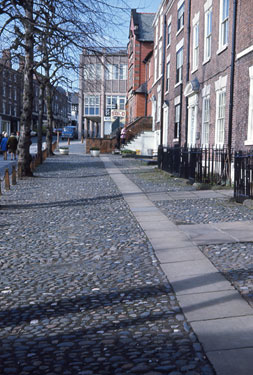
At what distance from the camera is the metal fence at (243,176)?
933 cm

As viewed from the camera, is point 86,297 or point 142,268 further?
point 142,268

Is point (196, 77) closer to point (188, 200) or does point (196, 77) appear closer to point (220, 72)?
point (220, 72)

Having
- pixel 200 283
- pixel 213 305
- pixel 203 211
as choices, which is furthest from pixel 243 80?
pixel 213 305

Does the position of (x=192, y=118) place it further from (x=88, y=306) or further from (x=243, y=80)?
(x=88, y=306)

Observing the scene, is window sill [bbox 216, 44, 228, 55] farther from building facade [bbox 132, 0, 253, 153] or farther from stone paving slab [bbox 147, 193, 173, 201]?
stone paving slab [bbox 147, 193, 173, 201]

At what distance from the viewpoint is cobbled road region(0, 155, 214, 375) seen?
280 cm

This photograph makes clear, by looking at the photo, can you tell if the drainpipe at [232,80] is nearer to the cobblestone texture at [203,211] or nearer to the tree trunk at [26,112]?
the cobblestone texture at [203,211]

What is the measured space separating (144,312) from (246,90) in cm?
1035

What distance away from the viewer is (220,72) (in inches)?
586

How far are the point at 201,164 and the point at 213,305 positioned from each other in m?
10.4

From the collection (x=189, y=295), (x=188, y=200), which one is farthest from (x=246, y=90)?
(x=189, y=295)

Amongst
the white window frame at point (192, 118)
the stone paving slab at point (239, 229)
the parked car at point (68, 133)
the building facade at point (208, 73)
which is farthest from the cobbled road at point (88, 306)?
the parked car at point (68, 133)

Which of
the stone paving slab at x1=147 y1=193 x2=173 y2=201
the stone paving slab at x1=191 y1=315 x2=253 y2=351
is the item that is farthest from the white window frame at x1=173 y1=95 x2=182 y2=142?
the stone paving slab at x1=191 y1=315 x2=253 y2=351

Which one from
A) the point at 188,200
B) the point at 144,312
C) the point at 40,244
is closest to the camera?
the point at 144,312
